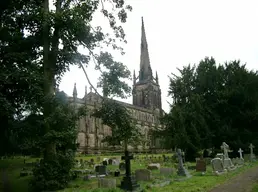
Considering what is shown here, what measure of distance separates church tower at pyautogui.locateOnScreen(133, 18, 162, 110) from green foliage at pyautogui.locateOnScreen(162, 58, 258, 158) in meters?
49.6

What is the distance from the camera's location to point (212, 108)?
32.6m

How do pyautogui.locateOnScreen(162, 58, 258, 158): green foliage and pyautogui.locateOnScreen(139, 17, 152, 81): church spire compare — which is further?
pyautogui.locateOnScreen(139, 17, 152, 81): church spire

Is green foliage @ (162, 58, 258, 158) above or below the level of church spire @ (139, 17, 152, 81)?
below

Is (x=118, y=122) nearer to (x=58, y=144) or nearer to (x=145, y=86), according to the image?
(x=58, y=144)

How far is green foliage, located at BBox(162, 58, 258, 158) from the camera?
29344 millimetres

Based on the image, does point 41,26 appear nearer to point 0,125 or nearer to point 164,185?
point 0,125

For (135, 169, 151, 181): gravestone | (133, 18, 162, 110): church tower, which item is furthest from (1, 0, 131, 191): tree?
(133, 18, 162, 110): church tower

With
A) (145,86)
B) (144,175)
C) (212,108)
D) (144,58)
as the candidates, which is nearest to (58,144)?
(144,175)

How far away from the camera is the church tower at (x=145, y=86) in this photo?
8669 cm

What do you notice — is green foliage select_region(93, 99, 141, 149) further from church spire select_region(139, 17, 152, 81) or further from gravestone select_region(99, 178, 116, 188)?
church spire select_region(139, 17, 152, 81)

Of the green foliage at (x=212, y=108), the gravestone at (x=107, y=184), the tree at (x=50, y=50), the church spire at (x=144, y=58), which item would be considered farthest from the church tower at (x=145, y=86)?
the gravestone at (x=107, y=184)

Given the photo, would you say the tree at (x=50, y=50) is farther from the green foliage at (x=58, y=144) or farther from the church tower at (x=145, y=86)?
the church tower at (x=145, y=86)

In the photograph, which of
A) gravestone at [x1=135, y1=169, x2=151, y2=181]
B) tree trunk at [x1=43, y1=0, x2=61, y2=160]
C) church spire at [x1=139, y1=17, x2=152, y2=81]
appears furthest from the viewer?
church spire at [x1=139, y1=17, x2=152, y2=81]

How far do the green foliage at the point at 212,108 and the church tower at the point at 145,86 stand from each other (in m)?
49.6
